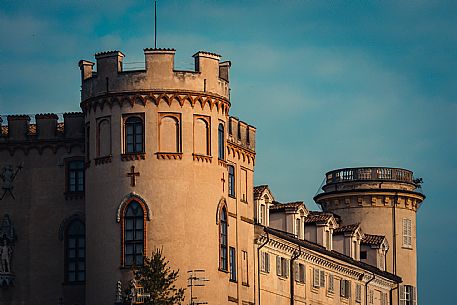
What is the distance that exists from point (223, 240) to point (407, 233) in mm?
38954

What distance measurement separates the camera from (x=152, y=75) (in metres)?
84.9

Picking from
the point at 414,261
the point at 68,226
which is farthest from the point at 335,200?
the point at 68,226

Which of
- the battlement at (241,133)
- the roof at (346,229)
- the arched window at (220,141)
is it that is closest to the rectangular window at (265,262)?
the battlement at (241,133)

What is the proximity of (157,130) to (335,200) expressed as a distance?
139 ft

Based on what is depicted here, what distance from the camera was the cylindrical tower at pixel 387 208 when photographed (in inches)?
4823

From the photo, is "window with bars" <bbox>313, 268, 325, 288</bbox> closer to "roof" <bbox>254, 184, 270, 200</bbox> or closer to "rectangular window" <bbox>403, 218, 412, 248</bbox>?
"roof" <bbox>254, 184, 270, 200</bbox>

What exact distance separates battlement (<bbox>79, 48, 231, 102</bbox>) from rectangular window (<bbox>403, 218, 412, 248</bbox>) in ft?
131

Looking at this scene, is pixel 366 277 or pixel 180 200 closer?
pixel 180 200

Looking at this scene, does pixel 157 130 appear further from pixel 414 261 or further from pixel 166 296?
pixel 414 261

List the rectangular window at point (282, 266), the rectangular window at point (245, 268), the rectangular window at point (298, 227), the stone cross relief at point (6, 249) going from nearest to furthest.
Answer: the stone cross relief at point (6, 249), the rectangular window at point (245, 268), the rectangular window at point (282, 266), the rectangular window at point (298, 227)

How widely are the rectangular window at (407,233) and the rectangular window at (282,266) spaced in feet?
87.4

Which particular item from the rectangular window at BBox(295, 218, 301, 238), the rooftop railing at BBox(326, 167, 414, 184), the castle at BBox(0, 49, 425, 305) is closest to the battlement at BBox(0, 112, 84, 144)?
the castle at BBox(0, 49, 425, 305)

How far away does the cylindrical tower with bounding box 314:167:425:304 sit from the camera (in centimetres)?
12250

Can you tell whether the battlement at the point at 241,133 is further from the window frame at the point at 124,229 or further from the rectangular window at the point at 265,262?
the window frame at the point at 124,229
